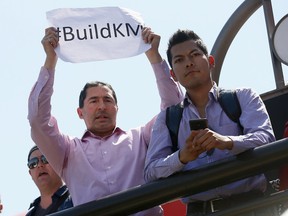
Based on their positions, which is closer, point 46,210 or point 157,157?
point 157,157

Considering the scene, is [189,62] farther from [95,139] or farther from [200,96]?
[95,139]

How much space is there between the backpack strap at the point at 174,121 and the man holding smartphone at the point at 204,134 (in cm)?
2

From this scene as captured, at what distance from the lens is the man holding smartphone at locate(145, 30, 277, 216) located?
2.70 metres

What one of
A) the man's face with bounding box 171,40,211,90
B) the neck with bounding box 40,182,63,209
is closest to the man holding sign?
the man's face with bounding box 171,40,211,90

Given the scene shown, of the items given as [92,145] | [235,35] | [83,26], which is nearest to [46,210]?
[92,145]

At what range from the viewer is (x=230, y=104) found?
3.07 metres

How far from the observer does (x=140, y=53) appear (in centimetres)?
363

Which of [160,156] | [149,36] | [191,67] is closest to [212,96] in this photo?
[191,67]

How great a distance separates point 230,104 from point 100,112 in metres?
0.88

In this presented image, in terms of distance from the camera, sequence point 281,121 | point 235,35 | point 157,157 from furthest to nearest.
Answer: point 235,35 < point 281,121 < point 157,157

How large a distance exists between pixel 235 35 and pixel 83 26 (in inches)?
101

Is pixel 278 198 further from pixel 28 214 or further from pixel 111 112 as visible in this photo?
pixel 28 214

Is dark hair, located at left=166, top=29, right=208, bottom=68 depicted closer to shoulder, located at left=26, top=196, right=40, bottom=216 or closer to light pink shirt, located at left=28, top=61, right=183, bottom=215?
light pink shirt, located at left=28, top=61, right=183, bottom=215

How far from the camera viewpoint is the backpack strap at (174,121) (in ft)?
10.1
